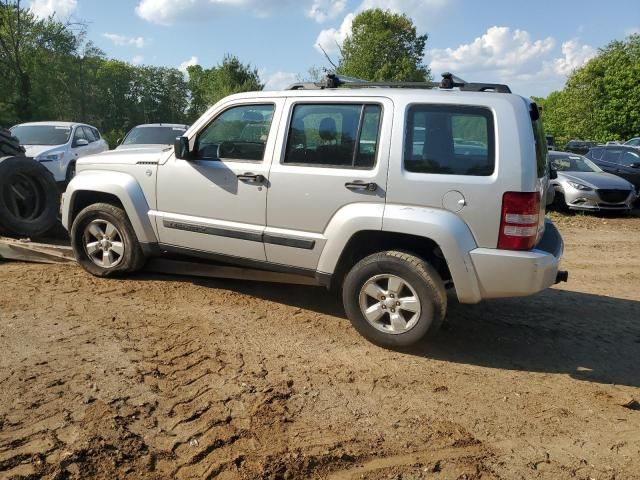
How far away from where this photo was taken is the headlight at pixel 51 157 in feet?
35.9

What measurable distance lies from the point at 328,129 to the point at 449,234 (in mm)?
1320

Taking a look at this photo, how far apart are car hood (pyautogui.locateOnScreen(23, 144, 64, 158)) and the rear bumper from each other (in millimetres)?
9875

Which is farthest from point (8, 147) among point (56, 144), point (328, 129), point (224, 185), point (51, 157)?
point (56, 144)

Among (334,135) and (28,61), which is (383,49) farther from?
(334,135)

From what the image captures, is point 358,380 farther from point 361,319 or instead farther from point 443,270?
point 443,270

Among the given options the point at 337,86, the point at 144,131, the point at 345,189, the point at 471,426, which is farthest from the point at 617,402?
the point at 144,131

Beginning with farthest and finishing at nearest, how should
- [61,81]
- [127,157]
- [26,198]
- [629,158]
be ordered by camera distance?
1. [61,81]
2. [629,158]
3. [26,198]
4. [127,157]

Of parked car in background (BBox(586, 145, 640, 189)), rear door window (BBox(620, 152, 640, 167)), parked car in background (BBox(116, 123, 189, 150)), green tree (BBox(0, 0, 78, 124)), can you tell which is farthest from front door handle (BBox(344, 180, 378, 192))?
green tree (BBox(0, 0, 78, 124))

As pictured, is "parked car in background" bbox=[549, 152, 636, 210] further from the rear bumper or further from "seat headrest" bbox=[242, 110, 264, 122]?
"seat headrest" bbox=[242, 110, 264, 122]

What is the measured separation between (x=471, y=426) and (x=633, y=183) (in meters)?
12.9

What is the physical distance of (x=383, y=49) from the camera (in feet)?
153

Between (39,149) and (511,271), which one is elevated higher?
(39,149)

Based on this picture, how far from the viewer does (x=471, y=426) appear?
3.31 metres

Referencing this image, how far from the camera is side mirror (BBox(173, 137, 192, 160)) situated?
4914 millimetres
